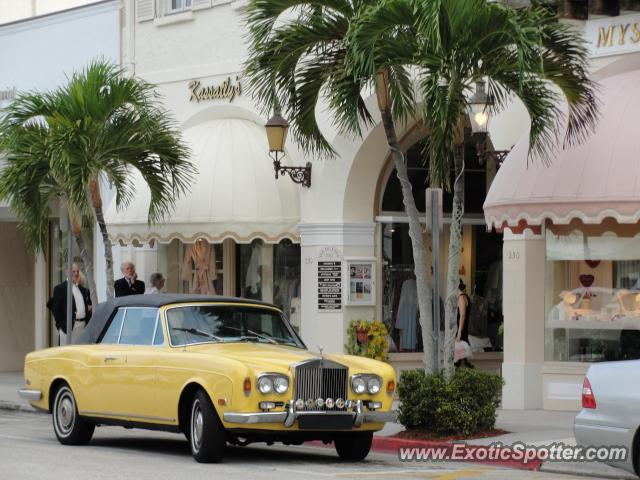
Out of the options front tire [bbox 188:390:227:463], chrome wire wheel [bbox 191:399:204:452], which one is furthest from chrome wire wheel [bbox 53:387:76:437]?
front tire [bbox 188:390:227:463]

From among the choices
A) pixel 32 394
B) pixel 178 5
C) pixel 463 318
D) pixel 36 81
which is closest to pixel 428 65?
pixel 32 394

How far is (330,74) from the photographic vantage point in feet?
52.4

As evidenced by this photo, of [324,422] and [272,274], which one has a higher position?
[272,274]

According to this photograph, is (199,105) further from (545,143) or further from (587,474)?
(587,474)

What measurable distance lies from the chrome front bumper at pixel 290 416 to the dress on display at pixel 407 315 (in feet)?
30.0

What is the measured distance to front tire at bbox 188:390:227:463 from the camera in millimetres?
12719

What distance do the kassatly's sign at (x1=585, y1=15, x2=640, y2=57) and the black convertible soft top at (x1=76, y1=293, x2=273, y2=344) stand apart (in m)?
5.78

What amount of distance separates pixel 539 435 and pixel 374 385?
2.86 m

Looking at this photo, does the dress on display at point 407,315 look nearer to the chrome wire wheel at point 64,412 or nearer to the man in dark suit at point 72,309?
the man in dark suit at point 72,309

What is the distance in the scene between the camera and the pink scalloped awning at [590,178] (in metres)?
15.8

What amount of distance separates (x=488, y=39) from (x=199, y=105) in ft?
33.0

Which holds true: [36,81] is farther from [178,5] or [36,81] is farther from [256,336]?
[256,336]

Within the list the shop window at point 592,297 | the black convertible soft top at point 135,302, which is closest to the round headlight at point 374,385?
the black convertible soft top at point 135,302

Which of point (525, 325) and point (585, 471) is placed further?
point (525, 325)
